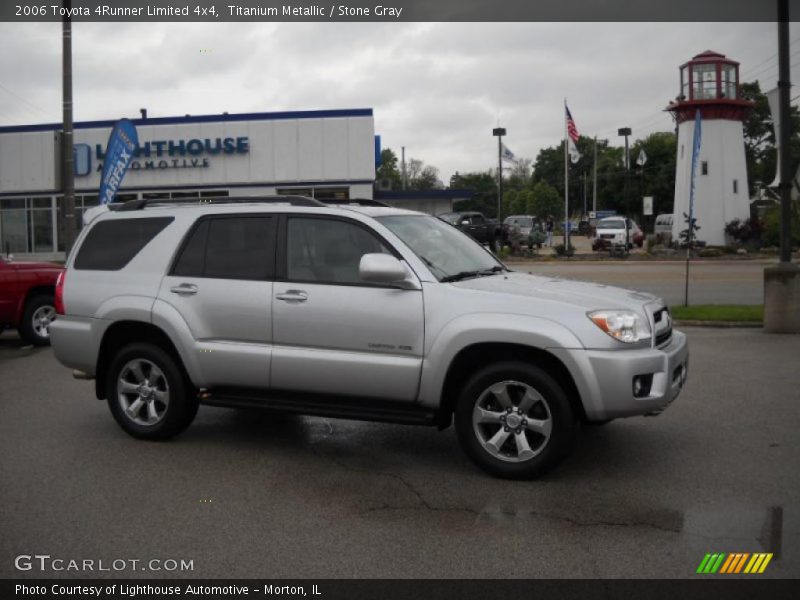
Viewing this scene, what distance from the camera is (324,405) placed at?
651 centimetres

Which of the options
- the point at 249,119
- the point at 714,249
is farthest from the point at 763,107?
the point at 249,119

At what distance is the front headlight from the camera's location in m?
5.86

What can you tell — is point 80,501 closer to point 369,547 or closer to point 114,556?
point 114,556

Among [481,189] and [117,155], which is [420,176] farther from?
[117,155]

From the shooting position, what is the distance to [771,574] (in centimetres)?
440

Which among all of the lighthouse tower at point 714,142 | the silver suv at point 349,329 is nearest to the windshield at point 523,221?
the lighthouse tower at point 714,142

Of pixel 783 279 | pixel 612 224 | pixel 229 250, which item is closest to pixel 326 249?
pixel 229 250

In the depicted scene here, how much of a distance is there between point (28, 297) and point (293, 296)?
8420 mm

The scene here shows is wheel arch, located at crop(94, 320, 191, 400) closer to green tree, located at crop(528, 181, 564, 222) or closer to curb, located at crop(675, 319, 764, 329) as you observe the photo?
curb, located at crop(675, 319, 764, 329)

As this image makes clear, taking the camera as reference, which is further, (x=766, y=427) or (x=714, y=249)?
(x=714, y=249)

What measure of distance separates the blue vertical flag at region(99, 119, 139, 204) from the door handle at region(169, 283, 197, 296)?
11.7 meters

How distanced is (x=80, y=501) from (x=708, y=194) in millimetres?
44140

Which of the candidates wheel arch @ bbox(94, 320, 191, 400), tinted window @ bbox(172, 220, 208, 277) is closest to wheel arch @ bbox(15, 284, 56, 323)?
wheel arch @ bbox(94, 320, 191, 400)

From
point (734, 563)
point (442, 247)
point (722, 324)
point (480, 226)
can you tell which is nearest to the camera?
point (734, 563)
